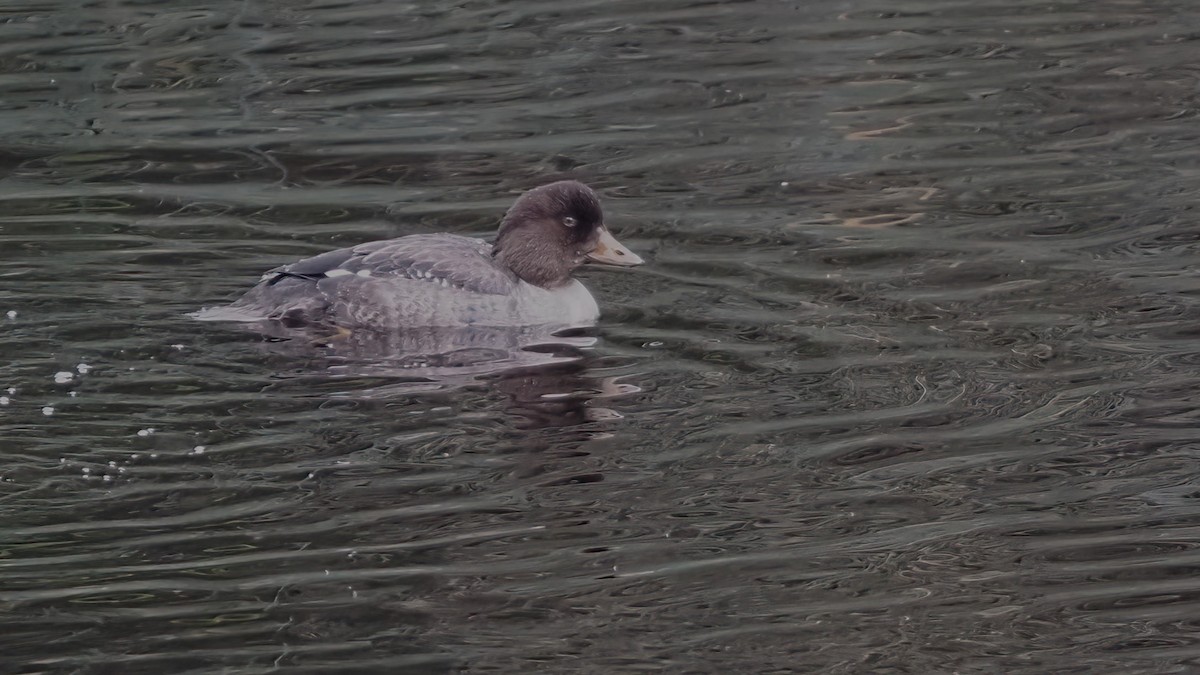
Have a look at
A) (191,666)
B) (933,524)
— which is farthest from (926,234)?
(191,666)

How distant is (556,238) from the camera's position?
10.2 metres

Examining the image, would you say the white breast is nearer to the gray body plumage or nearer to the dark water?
the gray body plumage

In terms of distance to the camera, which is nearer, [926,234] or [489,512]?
[489,512]

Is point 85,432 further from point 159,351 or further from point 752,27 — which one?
point 752,27

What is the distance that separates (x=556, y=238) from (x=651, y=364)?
1495 millimetres

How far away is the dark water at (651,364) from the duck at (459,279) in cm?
34

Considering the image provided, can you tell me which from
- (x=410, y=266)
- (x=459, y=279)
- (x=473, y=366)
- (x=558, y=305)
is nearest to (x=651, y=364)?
(x=473, y=366)

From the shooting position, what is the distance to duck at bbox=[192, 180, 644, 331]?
32.1ft

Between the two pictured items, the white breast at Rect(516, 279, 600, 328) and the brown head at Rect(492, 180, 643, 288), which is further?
the brown head at Rect(492, 180, 643, 288)

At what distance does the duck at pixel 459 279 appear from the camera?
9789 mm

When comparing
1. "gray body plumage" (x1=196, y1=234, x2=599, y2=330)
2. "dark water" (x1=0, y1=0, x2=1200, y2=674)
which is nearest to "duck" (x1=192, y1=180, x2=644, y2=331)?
"gray body plumage" (x1=196, y1=234, x2=599, y2=330)

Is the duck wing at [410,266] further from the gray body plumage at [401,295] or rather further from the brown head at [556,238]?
the brown head at [556,238]

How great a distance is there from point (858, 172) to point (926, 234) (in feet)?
4.60

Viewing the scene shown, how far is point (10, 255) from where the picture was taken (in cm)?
1056
